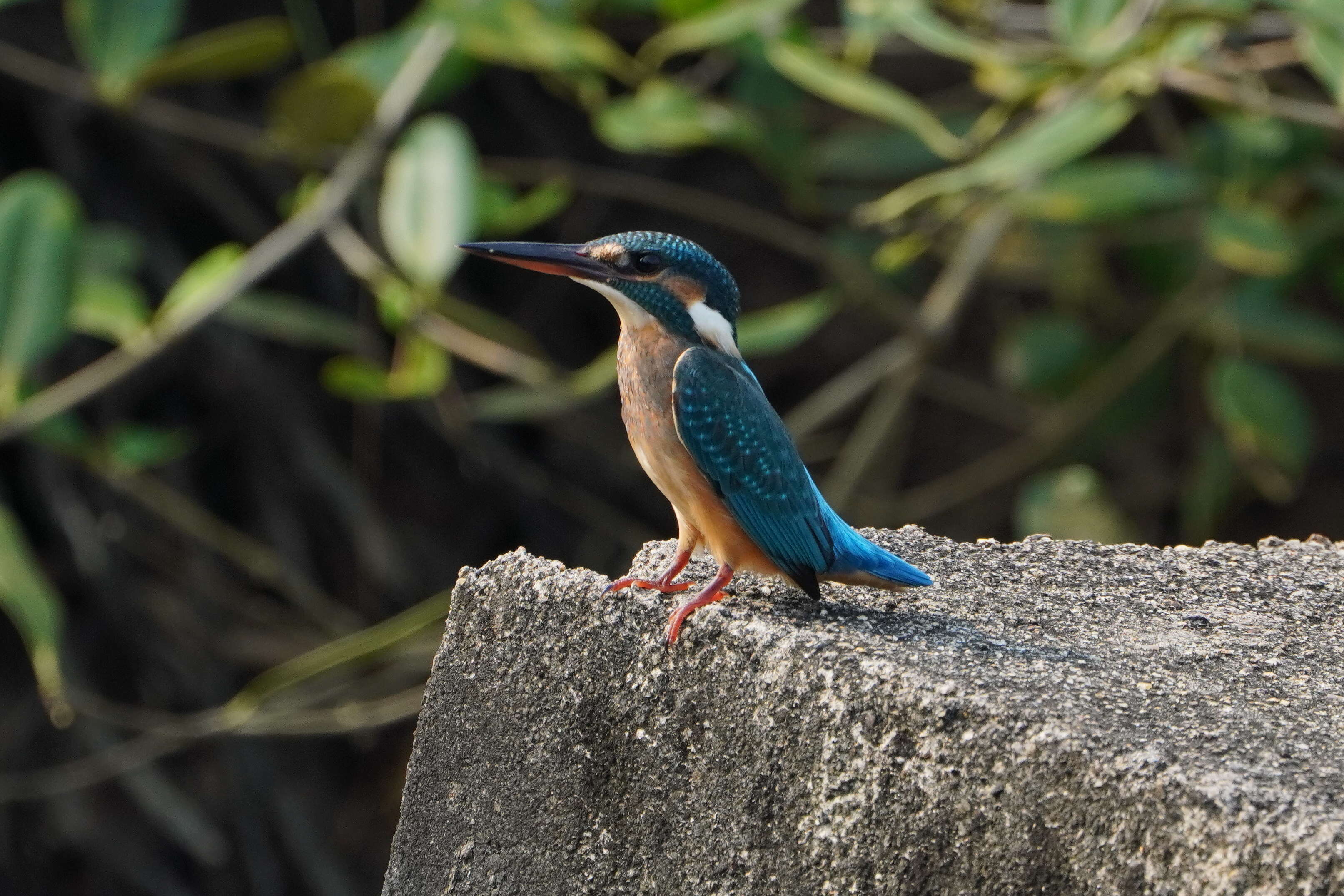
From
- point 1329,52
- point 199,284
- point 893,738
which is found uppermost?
point 1329,52

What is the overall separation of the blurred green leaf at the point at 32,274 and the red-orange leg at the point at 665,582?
1.58 m

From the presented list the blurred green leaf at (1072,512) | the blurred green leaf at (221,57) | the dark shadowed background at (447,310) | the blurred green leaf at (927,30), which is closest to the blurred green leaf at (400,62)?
the dark shadowed background at (447,310)

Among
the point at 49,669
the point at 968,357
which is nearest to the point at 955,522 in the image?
the point at 968,357

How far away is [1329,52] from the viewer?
9.55ft

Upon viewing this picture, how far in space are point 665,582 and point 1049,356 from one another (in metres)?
2.79

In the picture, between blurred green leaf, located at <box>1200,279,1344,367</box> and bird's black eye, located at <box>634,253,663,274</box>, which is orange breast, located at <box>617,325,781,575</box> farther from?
blurred green leaf, located at <box>1200,279,1344,367</box>

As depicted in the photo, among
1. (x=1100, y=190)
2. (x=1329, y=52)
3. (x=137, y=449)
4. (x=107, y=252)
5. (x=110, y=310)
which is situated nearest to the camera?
(x=1329, y=52)

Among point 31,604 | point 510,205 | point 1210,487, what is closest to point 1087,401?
point 1210,487

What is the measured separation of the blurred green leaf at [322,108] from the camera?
131 inches

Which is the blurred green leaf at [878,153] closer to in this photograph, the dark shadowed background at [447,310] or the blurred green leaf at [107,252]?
the dark shadowed background at [447,310]

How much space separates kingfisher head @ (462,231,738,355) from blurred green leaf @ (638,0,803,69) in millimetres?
1334

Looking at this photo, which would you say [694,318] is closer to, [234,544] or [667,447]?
[667,447]

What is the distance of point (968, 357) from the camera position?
5.83 metres

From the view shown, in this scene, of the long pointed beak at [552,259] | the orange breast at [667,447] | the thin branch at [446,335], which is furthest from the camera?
the thin branch at [446,335]
